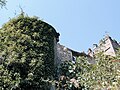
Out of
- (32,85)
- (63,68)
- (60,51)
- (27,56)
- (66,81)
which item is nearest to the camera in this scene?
(32,85)

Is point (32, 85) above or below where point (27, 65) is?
below

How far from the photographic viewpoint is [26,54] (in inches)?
625

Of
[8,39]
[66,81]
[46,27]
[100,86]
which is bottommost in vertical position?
[100,86]

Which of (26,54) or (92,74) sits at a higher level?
(26,54)

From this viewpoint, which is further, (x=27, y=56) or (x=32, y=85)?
(x=27, y=56)

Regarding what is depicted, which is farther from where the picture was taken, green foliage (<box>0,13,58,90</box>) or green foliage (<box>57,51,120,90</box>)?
green foliage (<box>57,51,120,90</box>)

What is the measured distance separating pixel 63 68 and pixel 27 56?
129 inches

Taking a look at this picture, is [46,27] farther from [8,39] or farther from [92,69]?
[92,69]

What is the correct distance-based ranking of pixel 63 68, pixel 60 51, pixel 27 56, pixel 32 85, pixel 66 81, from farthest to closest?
pixel 60 51
pixel 63 68
pixel 66 81
pixel 27 56
pixel 32 85

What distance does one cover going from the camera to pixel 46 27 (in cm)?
1875

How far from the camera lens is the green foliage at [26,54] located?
14734 millimetres

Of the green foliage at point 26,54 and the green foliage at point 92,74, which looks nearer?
the green foliage at point 26,54

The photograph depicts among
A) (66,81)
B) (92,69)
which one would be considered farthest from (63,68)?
(92,69)

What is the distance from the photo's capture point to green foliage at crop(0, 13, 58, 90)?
48.3 feet
